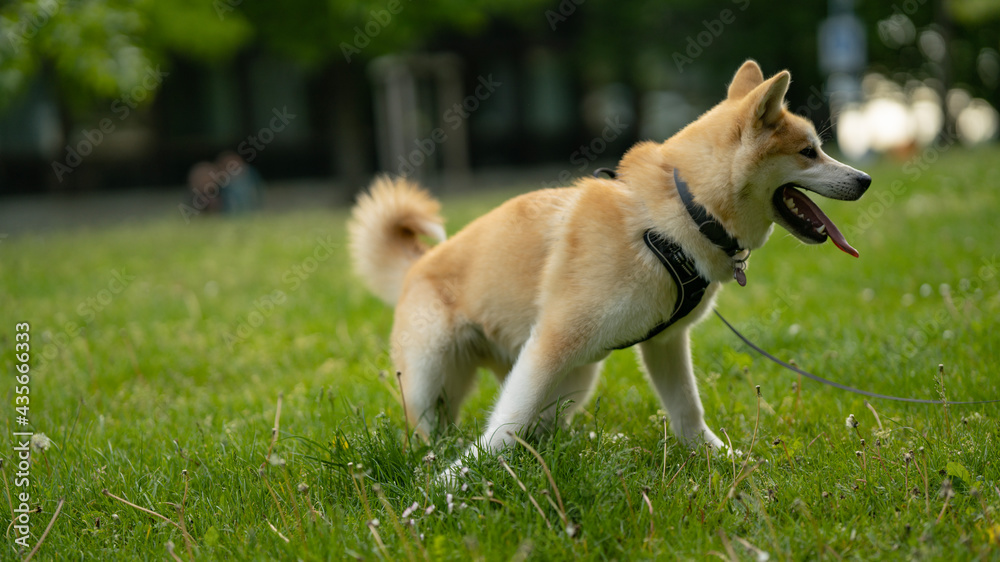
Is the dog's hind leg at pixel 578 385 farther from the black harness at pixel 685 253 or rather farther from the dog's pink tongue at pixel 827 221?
the dog's pink tongue at pixel 827 221

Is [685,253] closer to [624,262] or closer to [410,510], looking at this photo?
[624,262]

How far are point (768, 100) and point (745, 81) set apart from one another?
0.45 meters

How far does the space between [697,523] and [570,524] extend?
391mm

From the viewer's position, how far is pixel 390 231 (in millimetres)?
3771

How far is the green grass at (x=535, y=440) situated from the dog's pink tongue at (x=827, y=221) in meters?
0.70

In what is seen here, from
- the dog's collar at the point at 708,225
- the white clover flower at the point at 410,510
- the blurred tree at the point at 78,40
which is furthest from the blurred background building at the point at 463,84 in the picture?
the white clover flower at the point at 410,510

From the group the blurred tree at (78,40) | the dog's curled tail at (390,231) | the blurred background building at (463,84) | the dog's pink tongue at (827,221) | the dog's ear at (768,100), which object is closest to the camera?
the dog's ear at (768,100)

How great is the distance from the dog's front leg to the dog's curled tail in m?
1.17

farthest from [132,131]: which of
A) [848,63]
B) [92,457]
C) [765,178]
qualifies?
[765,178]

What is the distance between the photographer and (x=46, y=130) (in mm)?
20219

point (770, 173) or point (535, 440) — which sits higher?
point (770, 173)

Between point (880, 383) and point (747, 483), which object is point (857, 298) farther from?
point (747, 483)

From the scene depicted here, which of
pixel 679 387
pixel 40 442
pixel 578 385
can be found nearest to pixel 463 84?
pixel 578 385

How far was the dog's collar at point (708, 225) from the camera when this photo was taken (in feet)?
8.66
